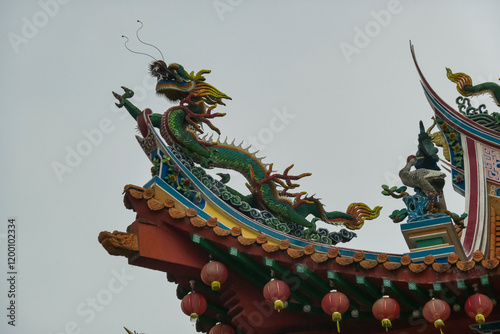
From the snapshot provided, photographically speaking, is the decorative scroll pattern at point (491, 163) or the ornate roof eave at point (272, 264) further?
the decorative scroll pattern at point (491, 163)

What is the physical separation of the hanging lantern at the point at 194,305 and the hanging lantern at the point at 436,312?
215 cm

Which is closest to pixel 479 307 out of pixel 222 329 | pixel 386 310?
pixel 386 310

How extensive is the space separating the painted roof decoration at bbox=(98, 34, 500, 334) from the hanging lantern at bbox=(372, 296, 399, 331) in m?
0.01

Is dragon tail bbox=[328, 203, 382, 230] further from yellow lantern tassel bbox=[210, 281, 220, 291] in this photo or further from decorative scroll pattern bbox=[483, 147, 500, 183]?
decorative scroll pattern bbox=[483, 147, 500, 183]

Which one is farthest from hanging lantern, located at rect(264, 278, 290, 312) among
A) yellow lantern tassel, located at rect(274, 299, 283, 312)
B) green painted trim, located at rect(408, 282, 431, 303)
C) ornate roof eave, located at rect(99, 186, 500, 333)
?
green painted trim, located at rect(408, 282, 431, 303)

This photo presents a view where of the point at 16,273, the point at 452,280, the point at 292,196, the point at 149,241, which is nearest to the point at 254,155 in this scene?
the point at 292,196

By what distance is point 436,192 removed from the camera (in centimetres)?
880

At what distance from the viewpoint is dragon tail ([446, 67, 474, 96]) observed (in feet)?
42.3

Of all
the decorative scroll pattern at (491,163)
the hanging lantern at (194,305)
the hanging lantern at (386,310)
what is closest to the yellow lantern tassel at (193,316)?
the hanging lantern at (194,305)

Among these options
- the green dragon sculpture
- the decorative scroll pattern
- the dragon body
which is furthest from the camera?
the dragon body

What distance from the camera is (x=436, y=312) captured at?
23.9 feet

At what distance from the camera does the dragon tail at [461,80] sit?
508 inches

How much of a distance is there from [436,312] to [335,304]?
0.90 metres

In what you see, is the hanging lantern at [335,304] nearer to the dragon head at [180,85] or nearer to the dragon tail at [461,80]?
the dragon head at [180,85]
